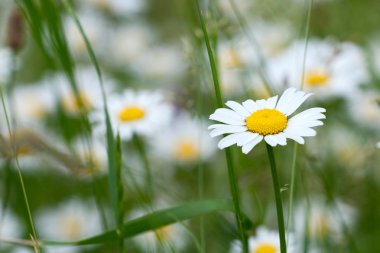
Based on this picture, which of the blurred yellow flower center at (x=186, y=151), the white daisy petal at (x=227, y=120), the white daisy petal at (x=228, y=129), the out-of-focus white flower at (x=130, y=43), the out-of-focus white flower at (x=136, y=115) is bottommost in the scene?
the white daisy petal at (x=228, y=129)

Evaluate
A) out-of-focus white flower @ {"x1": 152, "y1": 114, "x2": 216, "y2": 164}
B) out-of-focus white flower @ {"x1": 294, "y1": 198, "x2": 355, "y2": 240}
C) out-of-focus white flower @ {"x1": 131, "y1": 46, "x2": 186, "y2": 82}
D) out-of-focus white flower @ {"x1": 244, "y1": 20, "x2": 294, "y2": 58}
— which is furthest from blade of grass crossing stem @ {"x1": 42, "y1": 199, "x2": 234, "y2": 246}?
out-of-focus white flower @ {"x1": 131, "y1": 46, "x2": 186, "y2": 82}

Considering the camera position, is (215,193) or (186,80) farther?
(186,80)

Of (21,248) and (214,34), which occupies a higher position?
(214,34)

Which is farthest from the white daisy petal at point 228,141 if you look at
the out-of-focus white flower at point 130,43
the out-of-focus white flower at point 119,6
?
the out-of-focus white flower at point 119,6

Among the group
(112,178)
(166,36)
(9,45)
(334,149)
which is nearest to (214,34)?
(112,178)

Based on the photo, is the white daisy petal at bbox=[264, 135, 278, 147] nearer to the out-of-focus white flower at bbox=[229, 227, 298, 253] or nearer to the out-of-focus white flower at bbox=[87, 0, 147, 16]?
the out-of-focus white flower at bbox=[229, 227, 298, 253]

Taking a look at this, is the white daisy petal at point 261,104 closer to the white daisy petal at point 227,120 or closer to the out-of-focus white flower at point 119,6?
the white daisy petal at point 227,120

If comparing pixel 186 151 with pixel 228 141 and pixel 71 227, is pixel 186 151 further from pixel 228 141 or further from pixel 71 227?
pixel 228 141

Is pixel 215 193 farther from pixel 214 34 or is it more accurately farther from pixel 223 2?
pixel 223 2
